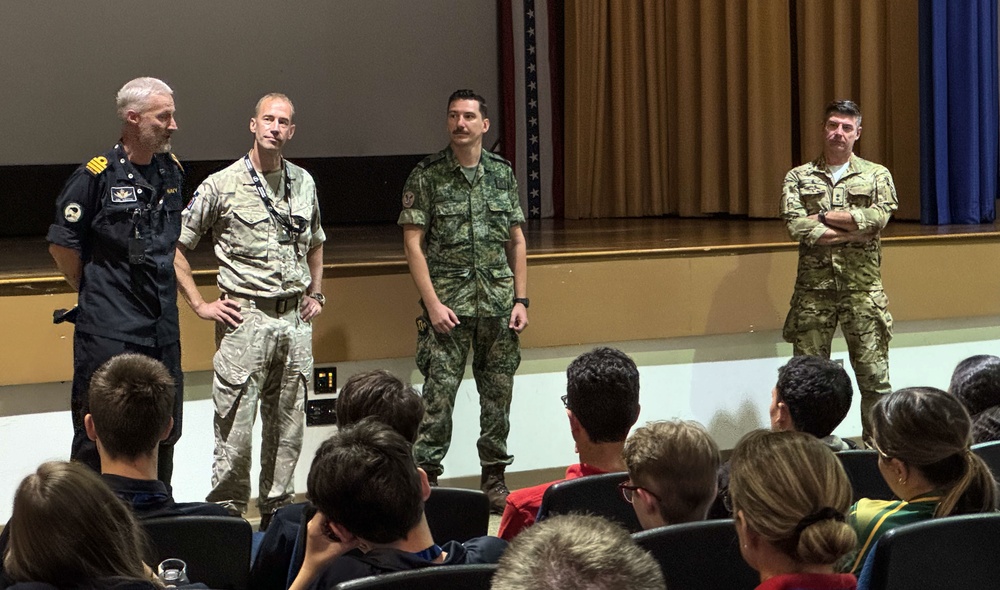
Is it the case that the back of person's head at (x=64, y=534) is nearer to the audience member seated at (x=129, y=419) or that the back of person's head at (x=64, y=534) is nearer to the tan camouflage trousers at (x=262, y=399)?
the audience member seated at (x=129, y=419)

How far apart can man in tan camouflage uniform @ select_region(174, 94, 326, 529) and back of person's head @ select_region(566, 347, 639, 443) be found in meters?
1.52

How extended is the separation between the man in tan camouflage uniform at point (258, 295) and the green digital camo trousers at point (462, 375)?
0.52 m

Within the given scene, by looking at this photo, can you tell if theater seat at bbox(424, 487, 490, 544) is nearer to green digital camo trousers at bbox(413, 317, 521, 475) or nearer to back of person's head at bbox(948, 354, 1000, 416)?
back of person's head at bbox(948, 354, 1000, 416)

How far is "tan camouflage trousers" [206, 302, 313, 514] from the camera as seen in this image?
3924 mm

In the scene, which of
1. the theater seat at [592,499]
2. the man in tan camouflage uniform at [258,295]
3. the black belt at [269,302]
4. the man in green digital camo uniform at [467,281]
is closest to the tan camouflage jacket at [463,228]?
the man in green digital camo uniform at [467,281]

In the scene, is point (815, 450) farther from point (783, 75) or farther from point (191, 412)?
point (783, 75)

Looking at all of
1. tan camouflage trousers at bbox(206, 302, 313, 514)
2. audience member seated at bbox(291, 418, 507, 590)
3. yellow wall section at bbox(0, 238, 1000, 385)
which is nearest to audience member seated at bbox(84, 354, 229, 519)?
audience member seated at bbox(291, 418, 507, 590)

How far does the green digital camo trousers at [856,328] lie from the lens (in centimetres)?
475

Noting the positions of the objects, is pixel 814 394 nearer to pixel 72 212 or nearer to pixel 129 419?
pixel 129 419

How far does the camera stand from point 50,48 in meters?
7.32

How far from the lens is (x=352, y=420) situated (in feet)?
8.65

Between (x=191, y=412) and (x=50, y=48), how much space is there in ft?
12.5

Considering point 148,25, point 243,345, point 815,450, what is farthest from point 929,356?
point 148,25

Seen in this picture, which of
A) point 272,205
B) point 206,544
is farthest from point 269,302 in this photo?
point 206,544
